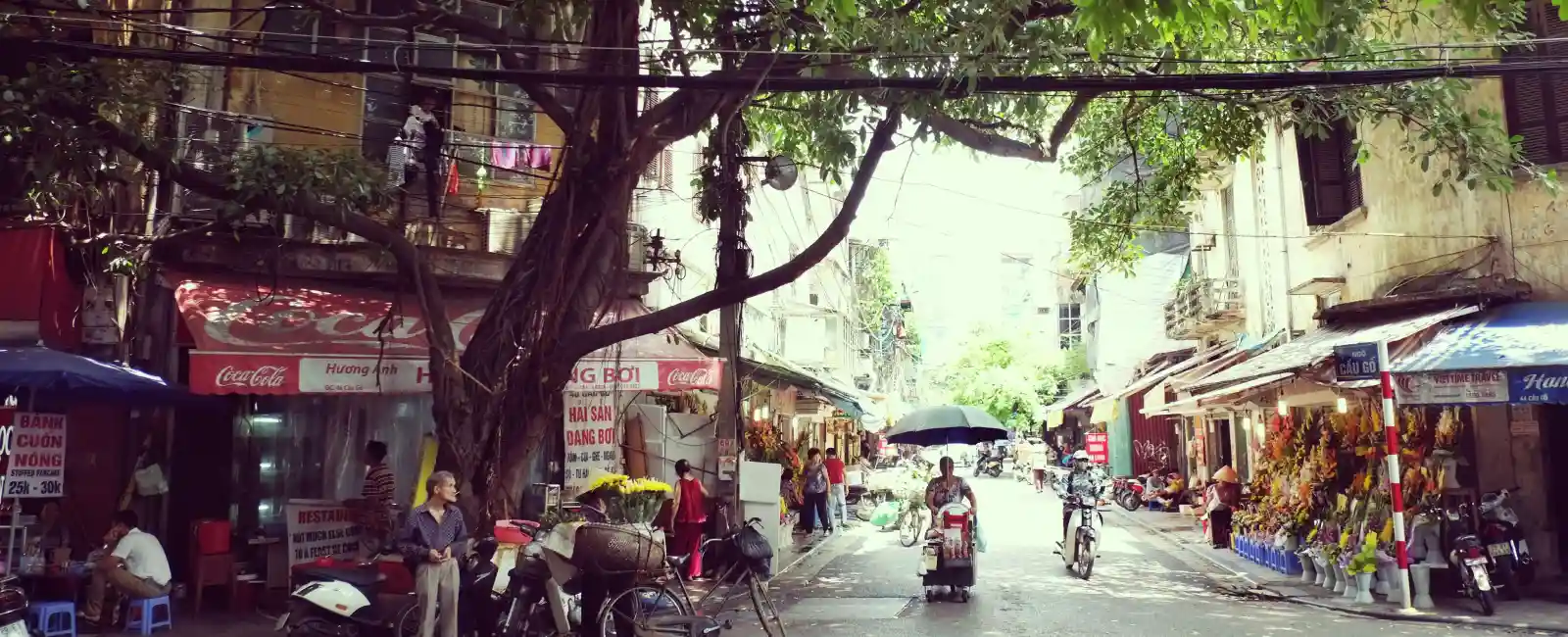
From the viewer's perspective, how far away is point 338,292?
12.8 m

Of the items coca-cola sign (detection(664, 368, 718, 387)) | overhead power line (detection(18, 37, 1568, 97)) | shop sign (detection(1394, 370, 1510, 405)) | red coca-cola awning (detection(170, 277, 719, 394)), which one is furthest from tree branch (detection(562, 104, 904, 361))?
shop sign (detection(1394, 370, 1510, 405))

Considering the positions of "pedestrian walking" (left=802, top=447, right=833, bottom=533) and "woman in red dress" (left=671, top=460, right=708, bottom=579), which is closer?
"woman in red dress" (left=671, top=460, right=708, bottom=579)

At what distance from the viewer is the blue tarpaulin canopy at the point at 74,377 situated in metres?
9.73

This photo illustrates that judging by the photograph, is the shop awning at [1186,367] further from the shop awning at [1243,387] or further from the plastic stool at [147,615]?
the plastic stool at [147,615]

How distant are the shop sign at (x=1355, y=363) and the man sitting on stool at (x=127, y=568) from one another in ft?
38.8

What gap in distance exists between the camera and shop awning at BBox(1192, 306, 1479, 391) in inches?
486

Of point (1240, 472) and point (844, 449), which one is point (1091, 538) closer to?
point (1240, 472)

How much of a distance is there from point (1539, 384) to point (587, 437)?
981 centimetres

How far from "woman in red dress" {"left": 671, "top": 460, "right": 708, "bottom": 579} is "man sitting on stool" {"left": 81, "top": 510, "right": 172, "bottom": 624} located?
5.73 meters

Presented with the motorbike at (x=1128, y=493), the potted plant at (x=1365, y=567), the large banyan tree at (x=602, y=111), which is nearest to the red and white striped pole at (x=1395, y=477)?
the potted plant at (x=1365, y=567)

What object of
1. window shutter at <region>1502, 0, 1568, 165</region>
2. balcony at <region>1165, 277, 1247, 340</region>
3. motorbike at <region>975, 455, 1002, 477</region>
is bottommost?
motorbike at <region>975, 455, 1002, 477</region>

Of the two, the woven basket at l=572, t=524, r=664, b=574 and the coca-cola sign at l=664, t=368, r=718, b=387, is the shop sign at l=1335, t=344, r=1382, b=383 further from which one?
the woven basket at l=572, t=524, r=664, b=574

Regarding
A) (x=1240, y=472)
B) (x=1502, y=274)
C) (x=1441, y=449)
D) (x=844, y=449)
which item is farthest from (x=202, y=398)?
(x=844, y=449)

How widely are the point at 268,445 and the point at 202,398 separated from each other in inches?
45.5
